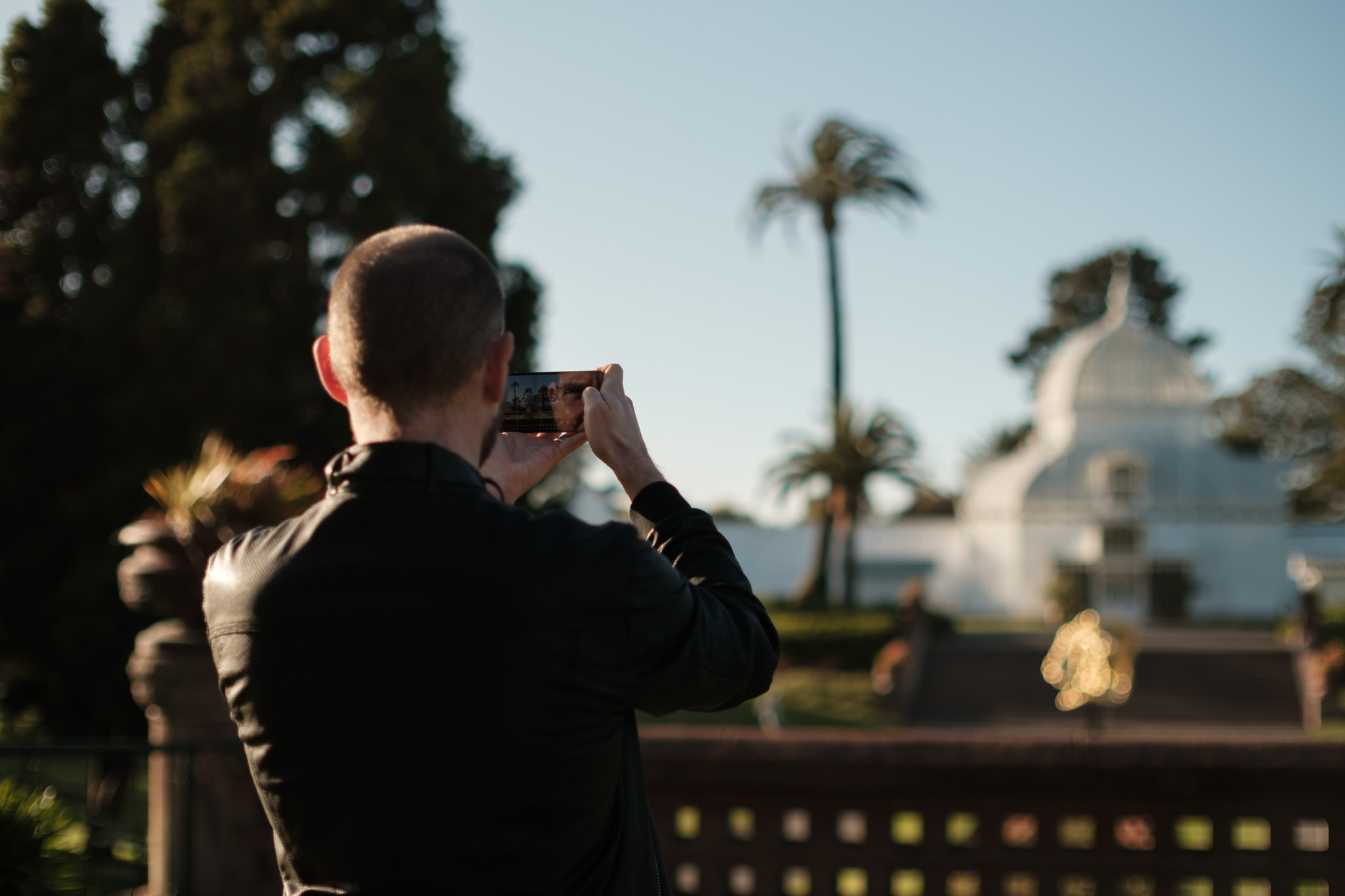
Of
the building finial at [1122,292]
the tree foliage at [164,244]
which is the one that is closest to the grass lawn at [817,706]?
the tree foliage at [164,244]

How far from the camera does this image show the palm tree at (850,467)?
3453cm

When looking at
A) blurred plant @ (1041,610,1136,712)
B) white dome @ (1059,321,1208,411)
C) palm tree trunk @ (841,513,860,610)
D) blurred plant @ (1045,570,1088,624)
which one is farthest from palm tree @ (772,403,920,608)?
blurred plant @ (1041,610,1136,712)

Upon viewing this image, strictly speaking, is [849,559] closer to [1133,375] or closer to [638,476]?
[1133,375]

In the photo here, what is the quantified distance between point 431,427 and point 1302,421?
6295 cm

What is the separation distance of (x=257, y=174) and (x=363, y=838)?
18392mm

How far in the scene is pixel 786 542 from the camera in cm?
4497

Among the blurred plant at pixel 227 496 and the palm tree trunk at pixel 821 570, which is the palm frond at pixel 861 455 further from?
the blurred plant at pixel 227 496

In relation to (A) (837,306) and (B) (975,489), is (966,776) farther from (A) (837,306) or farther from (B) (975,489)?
(B) (975,489)

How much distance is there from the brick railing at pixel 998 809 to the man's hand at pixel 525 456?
103 inches

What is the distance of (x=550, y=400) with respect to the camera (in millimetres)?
1636

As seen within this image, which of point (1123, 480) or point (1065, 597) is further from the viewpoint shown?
point (1123, 480)

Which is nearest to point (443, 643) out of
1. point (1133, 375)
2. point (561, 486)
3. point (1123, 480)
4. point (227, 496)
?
point (227, 496)

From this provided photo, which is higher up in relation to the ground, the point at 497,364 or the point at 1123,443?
the point at 1123,443

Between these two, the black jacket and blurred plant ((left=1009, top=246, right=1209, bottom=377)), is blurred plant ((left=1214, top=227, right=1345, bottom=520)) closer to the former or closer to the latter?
blurred plant ((left=1009, top=246, right=1209, bottom=377))
